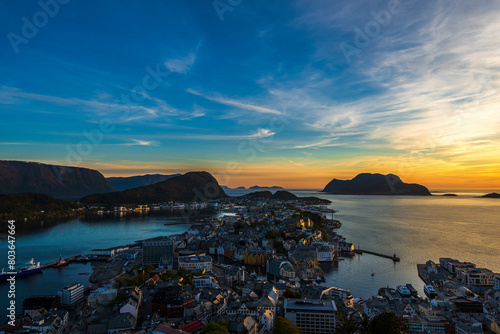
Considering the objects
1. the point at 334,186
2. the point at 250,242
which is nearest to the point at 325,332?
the point at 250,242

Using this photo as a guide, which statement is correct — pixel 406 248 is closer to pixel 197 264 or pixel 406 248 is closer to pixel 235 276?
pixel 235 276

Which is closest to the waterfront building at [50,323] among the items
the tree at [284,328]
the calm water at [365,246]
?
the calm water at [365,246]

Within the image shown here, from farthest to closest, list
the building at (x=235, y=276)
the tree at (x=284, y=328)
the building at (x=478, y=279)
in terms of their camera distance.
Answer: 1. the building at (x=235, y=276)
2. the building at (x=478, y=279)
3. the tree at (x=284, y=328)

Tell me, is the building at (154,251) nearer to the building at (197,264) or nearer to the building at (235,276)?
the building at (197,264)

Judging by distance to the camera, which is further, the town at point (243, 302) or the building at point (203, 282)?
the building at point (203, 282)

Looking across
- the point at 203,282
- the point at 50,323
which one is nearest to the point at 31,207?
the point at 203,282

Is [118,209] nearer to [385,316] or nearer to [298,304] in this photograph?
[298,304]
